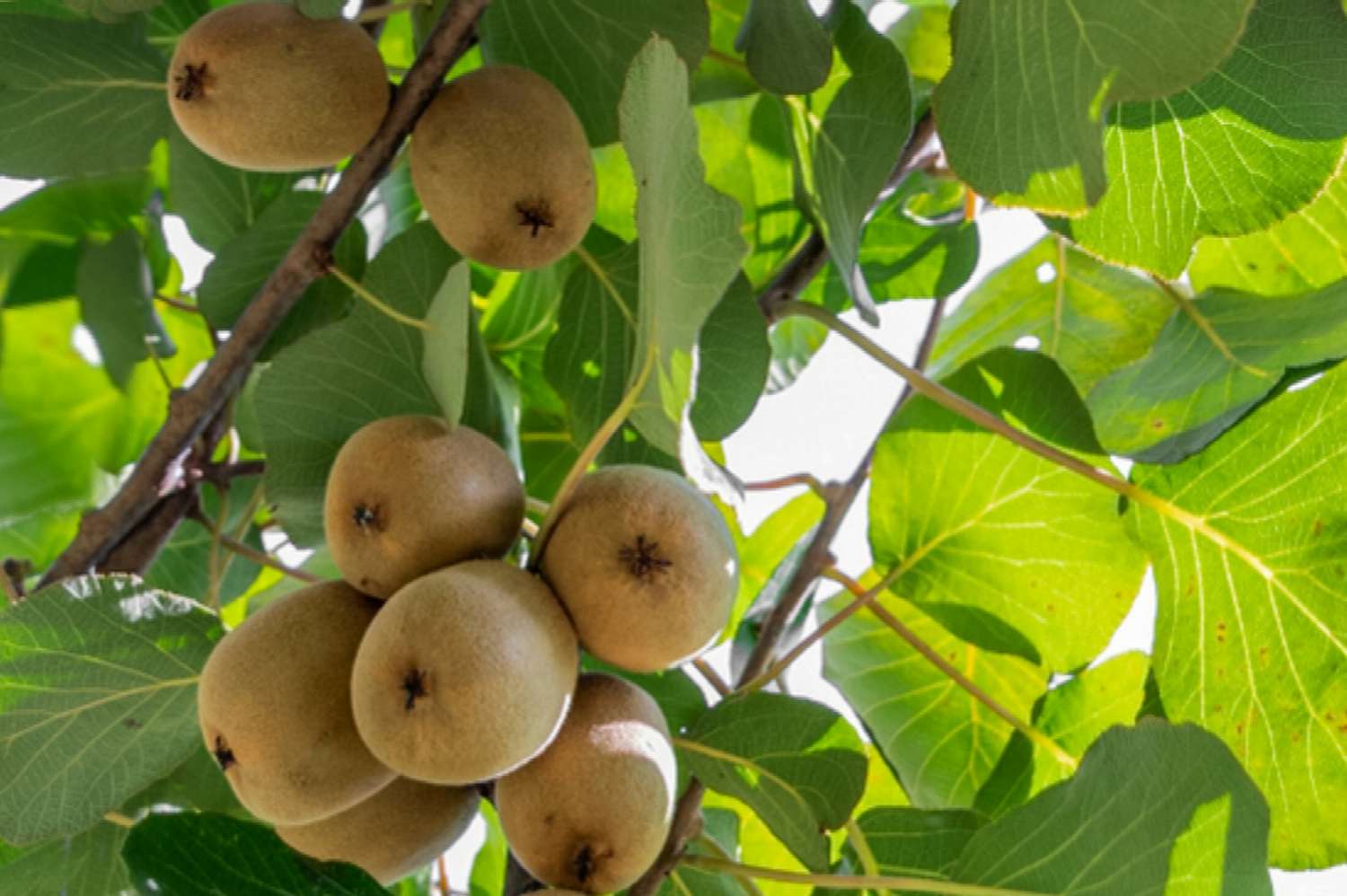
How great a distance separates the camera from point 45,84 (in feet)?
3.20

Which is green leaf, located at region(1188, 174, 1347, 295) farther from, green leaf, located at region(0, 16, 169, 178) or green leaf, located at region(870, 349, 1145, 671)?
green leaf, located at region(0, 16, 169, 178)

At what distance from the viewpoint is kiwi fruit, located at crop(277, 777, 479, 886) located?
0.82m

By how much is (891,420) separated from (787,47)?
310mm

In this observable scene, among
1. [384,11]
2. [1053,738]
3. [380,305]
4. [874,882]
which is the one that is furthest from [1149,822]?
[384,11]

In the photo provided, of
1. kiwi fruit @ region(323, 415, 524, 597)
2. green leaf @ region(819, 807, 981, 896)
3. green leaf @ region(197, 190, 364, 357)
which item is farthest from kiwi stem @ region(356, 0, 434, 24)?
green leaf @ region(819, 807, 981, 896)

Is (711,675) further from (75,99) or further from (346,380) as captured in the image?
(75,99)

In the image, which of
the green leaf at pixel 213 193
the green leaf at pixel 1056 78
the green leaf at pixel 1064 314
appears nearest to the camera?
the green leaf at pixel 1056 78

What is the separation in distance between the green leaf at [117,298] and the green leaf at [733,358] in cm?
40

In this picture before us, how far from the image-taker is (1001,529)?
108 cm

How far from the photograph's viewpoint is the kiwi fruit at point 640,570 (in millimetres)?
759

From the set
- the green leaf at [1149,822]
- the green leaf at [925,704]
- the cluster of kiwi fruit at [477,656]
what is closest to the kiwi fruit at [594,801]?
the cluster of kiwi fruit at [477,656]

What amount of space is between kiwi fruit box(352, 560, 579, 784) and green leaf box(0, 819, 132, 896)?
0.41 metres

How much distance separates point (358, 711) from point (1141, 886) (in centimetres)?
41

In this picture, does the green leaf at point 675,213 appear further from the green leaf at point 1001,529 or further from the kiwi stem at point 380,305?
the green leaf at point 1001,529
